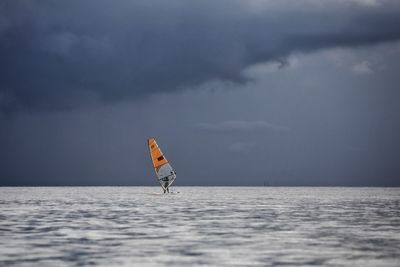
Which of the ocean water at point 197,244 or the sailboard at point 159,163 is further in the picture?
the sailboard at point 159,163

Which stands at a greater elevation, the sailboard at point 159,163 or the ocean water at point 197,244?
the sailboard at point 159,163

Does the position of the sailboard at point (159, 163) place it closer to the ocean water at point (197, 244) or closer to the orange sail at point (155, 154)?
the orange sail at point (155, 154)

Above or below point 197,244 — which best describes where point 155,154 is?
above

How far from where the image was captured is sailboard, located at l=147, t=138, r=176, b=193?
92812mm

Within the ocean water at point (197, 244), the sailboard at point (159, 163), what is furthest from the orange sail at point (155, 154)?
the ocean water at point (197, 244)

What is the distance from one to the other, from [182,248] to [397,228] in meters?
14.1

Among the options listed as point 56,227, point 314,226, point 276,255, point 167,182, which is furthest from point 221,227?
point 167,182

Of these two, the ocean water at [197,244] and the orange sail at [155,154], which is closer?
the ocean water at [197,244]

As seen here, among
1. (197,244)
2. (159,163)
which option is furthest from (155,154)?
(197,244)

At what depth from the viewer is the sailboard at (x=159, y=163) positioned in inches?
3654

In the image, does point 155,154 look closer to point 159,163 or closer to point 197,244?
point 159,163

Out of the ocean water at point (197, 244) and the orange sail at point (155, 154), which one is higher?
the orange sail at point (155, 154)

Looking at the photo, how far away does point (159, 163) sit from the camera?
94.3 metres

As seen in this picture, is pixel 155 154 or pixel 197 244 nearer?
pixel 197 244
